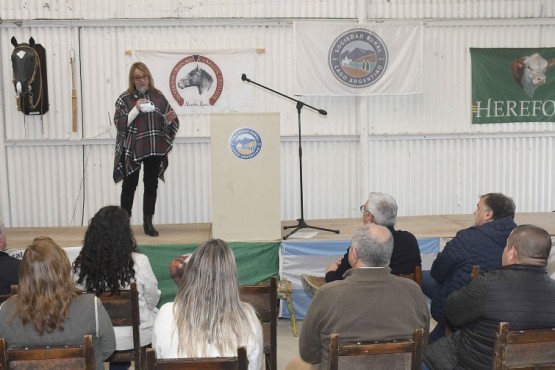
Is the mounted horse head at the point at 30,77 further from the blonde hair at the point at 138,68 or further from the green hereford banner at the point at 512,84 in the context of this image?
the green hereford banner at the point at 512,84

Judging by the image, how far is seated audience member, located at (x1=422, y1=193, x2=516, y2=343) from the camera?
11.2 feet

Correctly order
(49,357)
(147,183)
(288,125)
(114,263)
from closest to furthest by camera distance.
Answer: (49,357)
(114,263)
(147,183)
(288,125)

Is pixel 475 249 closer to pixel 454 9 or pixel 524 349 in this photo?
pixel 524 349

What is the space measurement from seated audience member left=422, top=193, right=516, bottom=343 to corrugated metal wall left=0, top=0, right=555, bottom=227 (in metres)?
2.92

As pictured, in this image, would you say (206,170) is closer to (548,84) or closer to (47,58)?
(47,58)

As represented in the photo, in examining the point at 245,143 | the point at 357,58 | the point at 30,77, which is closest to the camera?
the point at 245,143

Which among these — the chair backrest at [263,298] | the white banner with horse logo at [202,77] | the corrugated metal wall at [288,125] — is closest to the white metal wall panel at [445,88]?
the corrugated metal wall at [288,125]

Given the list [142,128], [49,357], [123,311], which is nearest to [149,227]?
[142,128]

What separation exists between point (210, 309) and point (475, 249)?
1805mm

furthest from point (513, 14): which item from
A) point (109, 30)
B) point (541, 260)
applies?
point (541, 260)

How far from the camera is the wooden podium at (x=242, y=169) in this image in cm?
465

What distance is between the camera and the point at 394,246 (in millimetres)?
3564

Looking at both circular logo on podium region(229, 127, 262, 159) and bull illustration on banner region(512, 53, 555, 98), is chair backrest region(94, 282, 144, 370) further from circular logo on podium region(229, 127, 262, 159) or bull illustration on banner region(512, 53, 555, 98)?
bull illustration on banner region(512, 53, 555, 98)

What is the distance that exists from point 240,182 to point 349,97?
236 centimetres
